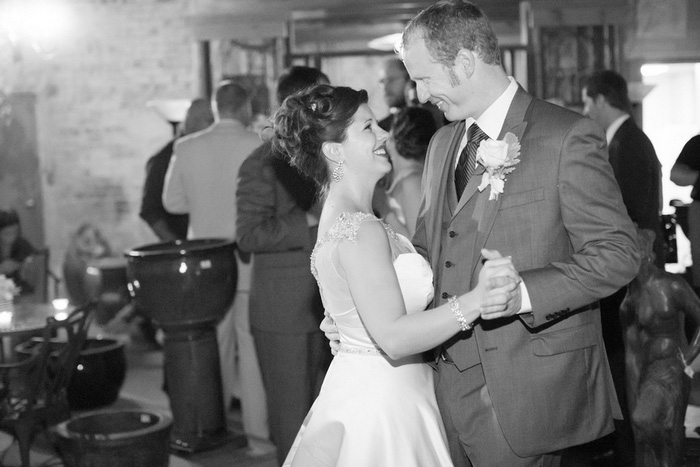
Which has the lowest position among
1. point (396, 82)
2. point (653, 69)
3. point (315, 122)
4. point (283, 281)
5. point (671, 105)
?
point (283, 281)

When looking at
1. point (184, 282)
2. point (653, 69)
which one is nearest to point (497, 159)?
point (184, 282)

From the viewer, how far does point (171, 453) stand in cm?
454

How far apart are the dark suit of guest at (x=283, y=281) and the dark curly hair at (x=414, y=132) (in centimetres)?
57

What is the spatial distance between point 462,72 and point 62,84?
810 centimetres

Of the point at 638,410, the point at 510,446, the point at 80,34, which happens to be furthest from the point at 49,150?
the point at 510,446

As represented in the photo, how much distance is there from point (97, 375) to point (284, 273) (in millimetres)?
2108

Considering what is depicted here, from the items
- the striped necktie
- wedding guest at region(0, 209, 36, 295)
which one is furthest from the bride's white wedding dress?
wedding guest at region(0, 209, 36, 295)

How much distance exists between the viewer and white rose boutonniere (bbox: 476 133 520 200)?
213 centimetres

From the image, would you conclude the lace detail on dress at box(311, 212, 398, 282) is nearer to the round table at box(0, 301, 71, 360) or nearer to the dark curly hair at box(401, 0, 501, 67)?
the dark curly hair at box(401, 0, 501, 67)

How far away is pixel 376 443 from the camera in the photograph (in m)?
2.38

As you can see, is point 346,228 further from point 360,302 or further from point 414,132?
point 414,132

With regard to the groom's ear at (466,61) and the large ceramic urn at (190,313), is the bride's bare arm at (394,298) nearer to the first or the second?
the groom's ear at (466,61)

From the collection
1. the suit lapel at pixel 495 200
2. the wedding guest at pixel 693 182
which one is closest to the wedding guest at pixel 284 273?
the suit lapel at pixel 495 200

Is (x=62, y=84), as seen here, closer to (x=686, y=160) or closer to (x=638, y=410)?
(x=686, y=160)
